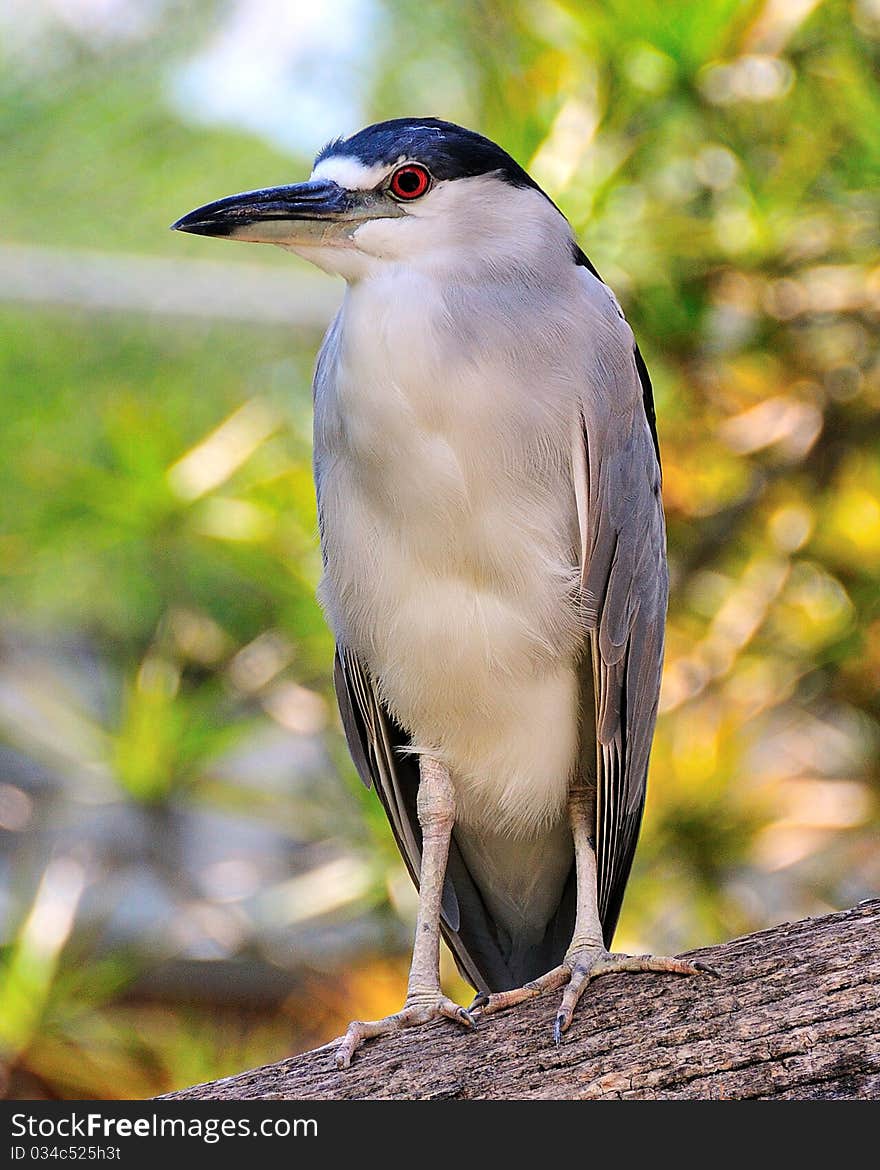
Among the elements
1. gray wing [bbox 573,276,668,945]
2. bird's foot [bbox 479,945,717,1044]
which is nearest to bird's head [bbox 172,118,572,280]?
gray wing [bbox 573,276,668,945]

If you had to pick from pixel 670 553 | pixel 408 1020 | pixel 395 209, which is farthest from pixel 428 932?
pixel 670 553

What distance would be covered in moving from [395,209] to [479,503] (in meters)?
0.40

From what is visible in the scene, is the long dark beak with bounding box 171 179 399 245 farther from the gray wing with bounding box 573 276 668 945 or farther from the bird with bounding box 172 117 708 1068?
the gray wing with bounding box 573 276 668 945

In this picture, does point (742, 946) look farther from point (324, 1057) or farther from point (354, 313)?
point (354, 313)

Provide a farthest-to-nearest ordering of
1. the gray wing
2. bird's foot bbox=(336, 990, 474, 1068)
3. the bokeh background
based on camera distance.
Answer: the bokeh background
the gray wing
bird's foot bbox=(336, 990, 474, 1068)


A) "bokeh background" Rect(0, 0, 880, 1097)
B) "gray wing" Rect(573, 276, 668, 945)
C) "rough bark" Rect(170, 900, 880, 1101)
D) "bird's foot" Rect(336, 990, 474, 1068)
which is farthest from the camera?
"bokeh background" Rect(0, 0, 880, 1097)

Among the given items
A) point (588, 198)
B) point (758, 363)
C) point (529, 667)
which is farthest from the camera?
point (758, 363)

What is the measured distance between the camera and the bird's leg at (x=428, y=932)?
5.49ft

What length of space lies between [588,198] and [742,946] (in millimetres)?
1845

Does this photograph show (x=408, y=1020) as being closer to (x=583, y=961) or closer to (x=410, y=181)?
(x=583, y=961)

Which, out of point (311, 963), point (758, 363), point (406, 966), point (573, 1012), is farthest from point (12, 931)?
point (758, 363)

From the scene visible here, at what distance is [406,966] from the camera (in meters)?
3.01

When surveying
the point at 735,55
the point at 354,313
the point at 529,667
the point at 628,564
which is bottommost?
the point at 529,667

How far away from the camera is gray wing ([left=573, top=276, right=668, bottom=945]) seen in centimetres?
179
